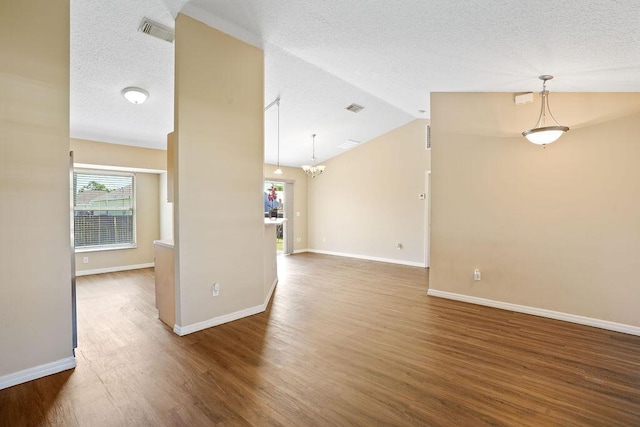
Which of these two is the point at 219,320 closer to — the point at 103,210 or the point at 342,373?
the point at 342,373

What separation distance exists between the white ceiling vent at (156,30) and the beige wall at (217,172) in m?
0.24

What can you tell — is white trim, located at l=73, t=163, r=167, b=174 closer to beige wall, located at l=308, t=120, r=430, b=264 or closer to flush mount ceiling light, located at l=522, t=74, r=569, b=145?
beige wall, located at l=308, t=120, r=430, b=264

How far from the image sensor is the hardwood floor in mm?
1902

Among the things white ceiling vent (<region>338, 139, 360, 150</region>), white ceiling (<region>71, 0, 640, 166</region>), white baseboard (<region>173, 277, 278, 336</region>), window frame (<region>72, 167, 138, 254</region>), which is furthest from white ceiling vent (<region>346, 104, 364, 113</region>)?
window frame (<region>72, 167, 138, 254</region>)

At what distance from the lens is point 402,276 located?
19.0ft

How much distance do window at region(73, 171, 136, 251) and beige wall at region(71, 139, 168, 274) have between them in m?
0.14

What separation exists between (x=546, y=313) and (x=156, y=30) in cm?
558

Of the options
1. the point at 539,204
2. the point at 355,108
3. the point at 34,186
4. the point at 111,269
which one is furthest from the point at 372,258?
the point at 34,186

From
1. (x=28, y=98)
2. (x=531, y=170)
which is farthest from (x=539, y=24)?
(x=28, y=98)

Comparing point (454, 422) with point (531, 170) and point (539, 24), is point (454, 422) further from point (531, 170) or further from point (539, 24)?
point (531, 170)

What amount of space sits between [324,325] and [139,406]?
1.87 metres

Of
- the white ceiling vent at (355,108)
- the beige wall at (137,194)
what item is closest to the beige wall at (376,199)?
the white ceiling vent at (355,108)

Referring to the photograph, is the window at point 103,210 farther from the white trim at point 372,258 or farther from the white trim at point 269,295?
the white trim at point 372,258

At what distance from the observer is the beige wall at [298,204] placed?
868cm
